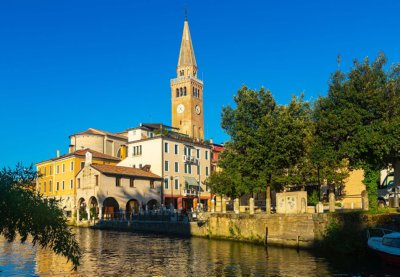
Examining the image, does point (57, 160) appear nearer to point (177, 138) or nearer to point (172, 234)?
point (177, 138)

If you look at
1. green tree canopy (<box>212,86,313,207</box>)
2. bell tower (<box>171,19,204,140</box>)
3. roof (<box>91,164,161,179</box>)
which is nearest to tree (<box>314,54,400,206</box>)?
green tree canopy (<box>212,86,313,207</box>)

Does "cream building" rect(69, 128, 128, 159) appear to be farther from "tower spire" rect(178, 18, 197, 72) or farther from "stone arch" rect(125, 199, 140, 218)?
"tower spire" rect(178, 18, 197, 72)

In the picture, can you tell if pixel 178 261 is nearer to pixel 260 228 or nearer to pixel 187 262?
pixel 187 262

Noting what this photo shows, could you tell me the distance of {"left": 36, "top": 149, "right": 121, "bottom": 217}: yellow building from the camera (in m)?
78.2

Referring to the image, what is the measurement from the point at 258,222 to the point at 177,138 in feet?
141

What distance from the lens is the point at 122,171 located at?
226 ft

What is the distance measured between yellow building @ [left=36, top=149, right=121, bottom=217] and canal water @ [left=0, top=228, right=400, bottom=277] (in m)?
41.6

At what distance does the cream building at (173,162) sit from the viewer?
246 ft

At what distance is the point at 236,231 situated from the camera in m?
39.5

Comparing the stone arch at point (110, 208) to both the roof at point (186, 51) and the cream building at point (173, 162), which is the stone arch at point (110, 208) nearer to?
the cream building at point (173, 162)

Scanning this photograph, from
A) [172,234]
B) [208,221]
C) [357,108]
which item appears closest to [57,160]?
[172,234]

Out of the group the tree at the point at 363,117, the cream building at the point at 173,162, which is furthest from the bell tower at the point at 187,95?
the tree at the point at 363,117

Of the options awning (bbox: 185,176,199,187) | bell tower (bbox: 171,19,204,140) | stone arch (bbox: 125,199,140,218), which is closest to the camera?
stone arch (bbox: 125,199,140,218)

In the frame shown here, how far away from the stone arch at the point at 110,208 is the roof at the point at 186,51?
60.8 metres
